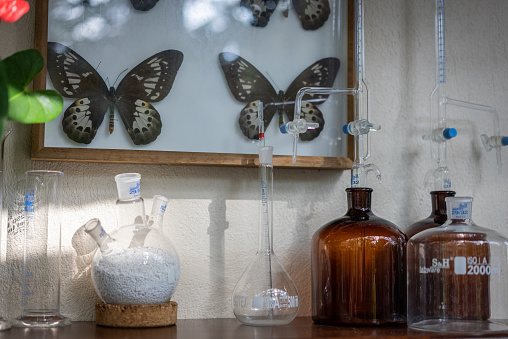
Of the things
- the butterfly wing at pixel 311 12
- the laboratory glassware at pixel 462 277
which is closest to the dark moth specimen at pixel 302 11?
the butterfly wing at pixel 311 12

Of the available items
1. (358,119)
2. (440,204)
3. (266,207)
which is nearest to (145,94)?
(266,207)

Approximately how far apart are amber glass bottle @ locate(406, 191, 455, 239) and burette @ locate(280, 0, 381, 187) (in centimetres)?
13

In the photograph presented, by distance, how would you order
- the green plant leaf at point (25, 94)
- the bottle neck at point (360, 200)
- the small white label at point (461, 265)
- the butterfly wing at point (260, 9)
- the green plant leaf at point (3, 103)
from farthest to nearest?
the butterfly wing at point (260, 9), the bottle neck at point (360, 200), the small white label at point (461, 265), the green plant leaf at point (25, 94), the green plant leaf at point (3, 103)

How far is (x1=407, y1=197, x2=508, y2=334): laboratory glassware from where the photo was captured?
0.99 metres

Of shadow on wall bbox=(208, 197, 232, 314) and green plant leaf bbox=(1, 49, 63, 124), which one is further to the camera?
shadow on wall bbox=(208, 197, 232, 314)

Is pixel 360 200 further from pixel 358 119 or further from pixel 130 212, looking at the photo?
pixel 130 212

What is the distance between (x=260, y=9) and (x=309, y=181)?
0.34m

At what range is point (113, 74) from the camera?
1.13 meters

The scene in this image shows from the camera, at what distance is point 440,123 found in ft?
4.22

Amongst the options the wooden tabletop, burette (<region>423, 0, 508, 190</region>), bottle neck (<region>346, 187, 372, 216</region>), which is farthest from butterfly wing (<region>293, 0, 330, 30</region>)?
the wooden tabletop

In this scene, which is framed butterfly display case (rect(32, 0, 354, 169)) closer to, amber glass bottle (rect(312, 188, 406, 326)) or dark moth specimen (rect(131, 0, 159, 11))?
dark moth specimen (rect(131, 0, 159, 11))

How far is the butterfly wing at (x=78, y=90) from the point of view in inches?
43.7

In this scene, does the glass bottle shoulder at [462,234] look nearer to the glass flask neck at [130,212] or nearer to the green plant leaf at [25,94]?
the glass flask neck at [130,212]

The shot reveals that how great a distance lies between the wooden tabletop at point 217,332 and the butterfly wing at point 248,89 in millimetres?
365
